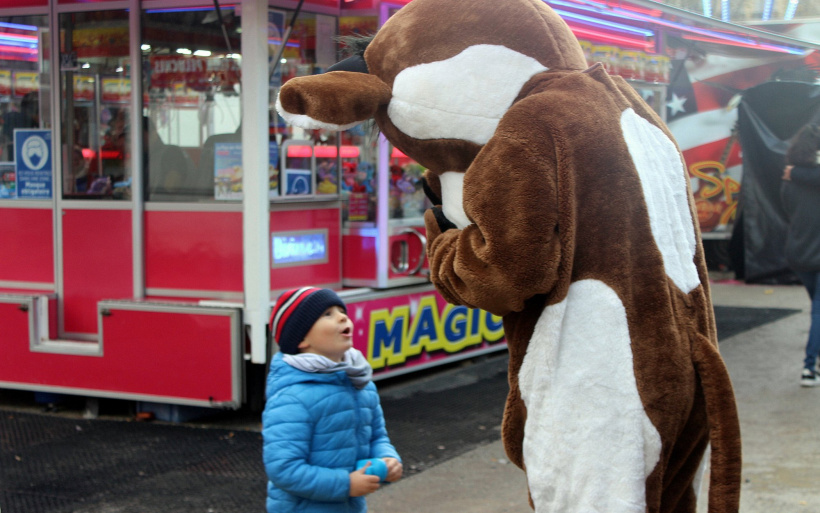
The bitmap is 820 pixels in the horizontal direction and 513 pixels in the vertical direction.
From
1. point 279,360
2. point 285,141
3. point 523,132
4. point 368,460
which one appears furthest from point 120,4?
point 523,132

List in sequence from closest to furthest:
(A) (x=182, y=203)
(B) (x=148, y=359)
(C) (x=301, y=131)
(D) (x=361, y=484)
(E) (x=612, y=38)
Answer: (D) (x=361, y=484), (B) (x=148, y=359), (A) (x=182, y=203), (C) (x=301, y=131), (E) (x=612, y=38)

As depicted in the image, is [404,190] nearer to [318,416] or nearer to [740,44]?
[318,416]

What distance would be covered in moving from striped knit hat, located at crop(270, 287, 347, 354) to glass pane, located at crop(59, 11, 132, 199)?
138 inches

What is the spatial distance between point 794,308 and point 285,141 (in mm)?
6348

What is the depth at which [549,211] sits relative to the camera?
1.98m

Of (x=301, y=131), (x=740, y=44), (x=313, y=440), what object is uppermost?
(x=740, y=44)

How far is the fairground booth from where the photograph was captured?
5.79 m

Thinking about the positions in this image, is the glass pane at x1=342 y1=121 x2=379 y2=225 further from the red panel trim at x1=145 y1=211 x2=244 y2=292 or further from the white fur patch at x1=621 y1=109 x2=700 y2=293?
the white fur patch at x1=621 y1=109 x2=700 y2=293

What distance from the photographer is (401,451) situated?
213 inches

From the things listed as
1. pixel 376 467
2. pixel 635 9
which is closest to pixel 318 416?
pixel 376 467

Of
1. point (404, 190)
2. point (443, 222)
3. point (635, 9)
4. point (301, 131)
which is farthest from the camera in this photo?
point (635, 9)

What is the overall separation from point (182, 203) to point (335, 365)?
335 cm

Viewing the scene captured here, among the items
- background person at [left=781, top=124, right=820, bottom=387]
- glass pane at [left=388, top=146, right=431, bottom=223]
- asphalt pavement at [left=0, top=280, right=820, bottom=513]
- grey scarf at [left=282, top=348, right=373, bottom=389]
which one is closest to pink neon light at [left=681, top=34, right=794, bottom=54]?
background person at [left=781, top=124, right=820, bottom=387]

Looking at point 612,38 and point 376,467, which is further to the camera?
point 612,38
